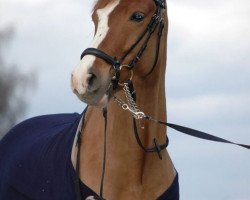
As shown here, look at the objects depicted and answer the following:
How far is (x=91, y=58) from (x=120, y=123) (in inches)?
30.0

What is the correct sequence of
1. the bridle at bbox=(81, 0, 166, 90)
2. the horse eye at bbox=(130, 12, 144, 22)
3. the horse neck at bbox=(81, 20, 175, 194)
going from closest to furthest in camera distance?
the bridle at bbox=(81, 0, 166, 90), the horse eye at bbox=(130, 12, 144, 22), the horse neck at bbox=(81, 20, 175, 194)

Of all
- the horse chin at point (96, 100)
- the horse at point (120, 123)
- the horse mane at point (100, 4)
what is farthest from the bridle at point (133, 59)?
the horse mane at point (100, 4)

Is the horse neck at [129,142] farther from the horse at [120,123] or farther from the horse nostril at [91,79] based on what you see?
the horse nostril at [91,79]

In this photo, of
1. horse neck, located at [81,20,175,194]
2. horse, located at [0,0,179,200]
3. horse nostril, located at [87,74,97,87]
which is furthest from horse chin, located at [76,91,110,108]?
horse neck, located at [81,20,175,194]

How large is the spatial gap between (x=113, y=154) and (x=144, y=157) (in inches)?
10.6

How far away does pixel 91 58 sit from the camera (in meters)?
6.04

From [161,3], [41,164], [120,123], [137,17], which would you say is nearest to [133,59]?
[137,17]

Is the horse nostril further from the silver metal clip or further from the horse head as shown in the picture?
the silver metal clip

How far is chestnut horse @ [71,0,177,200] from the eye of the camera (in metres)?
6.29

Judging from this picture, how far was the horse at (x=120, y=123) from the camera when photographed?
20.5 feet

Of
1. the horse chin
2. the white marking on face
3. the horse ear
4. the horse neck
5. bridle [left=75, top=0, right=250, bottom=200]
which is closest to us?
the white marking on face

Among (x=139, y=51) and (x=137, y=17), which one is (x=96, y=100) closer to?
(x=139, y=51)

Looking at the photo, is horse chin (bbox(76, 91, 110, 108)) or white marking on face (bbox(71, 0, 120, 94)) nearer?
white marking on face (bbox(71, 0, 120, 94))

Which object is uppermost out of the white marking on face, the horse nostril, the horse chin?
the white marking on face
